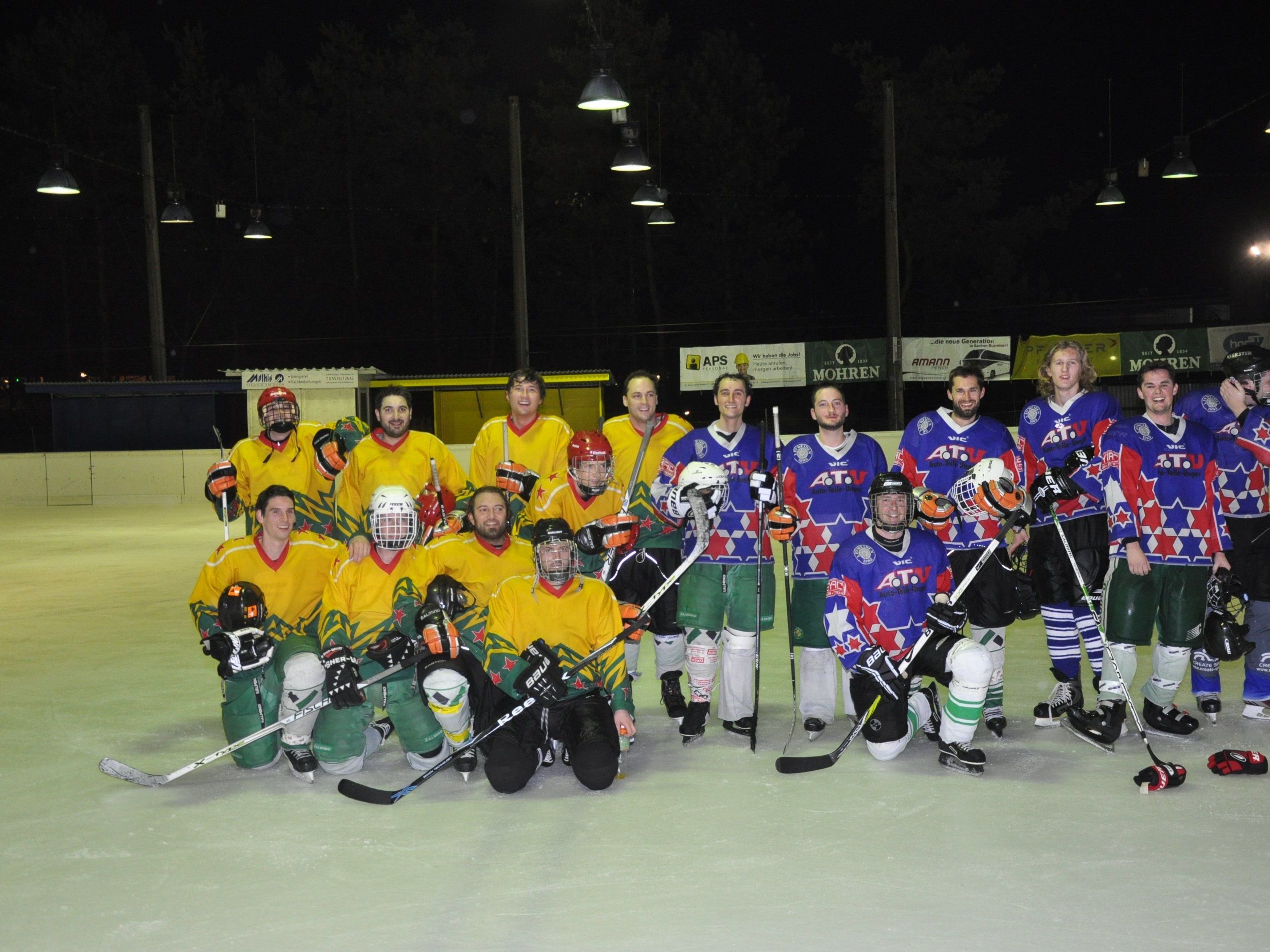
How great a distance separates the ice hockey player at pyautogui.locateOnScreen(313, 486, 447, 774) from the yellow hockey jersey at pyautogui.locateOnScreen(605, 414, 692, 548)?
3.16 ft

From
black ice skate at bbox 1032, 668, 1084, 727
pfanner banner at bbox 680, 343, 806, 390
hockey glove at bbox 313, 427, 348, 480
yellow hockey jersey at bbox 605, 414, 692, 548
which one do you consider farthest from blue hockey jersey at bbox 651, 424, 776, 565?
pfanner banner at bbox 680, 343, 806, 390

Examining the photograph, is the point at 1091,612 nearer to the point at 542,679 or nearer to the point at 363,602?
the point at 542,679

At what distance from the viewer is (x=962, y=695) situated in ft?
13.0

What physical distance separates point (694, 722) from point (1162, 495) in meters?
1.94

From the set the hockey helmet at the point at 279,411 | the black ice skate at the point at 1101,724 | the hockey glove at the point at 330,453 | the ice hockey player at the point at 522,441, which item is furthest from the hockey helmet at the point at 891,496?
the hockey helmet at the point at 279,411

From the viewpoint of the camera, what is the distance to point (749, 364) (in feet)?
52.1

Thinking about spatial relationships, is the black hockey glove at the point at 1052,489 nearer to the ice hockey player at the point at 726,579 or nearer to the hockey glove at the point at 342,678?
the ice hockey player at the point at 726,579

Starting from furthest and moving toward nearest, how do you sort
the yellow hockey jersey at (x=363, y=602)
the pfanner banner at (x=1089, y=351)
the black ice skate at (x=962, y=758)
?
the pfanner banner at (x=1089, y=351) < the yellow hockey jersey at (x=363, y=602) < the black ice skate at (x=962, y=758)

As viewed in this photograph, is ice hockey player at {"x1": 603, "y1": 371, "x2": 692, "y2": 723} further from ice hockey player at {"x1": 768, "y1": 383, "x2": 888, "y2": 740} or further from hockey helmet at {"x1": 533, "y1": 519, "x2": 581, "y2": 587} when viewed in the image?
hockey helmet at {"x1": 533, "y1": 519, "x2": 581, "y2": 587}

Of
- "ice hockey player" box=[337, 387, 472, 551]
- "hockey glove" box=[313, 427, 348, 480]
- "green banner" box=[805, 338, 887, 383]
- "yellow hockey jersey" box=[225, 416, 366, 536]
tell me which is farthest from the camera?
"green banner" box=[805, 338, 887, 383]

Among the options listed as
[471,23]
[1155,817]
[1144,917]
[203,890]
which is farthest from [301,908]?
[471,23]

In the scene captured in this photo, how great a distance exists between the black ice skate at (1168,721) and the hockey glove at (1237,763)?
46 centimetres

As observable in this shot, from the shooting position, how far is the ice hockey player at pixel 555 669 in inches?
150

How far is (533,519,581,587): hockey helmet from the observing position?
4004 millimetres
